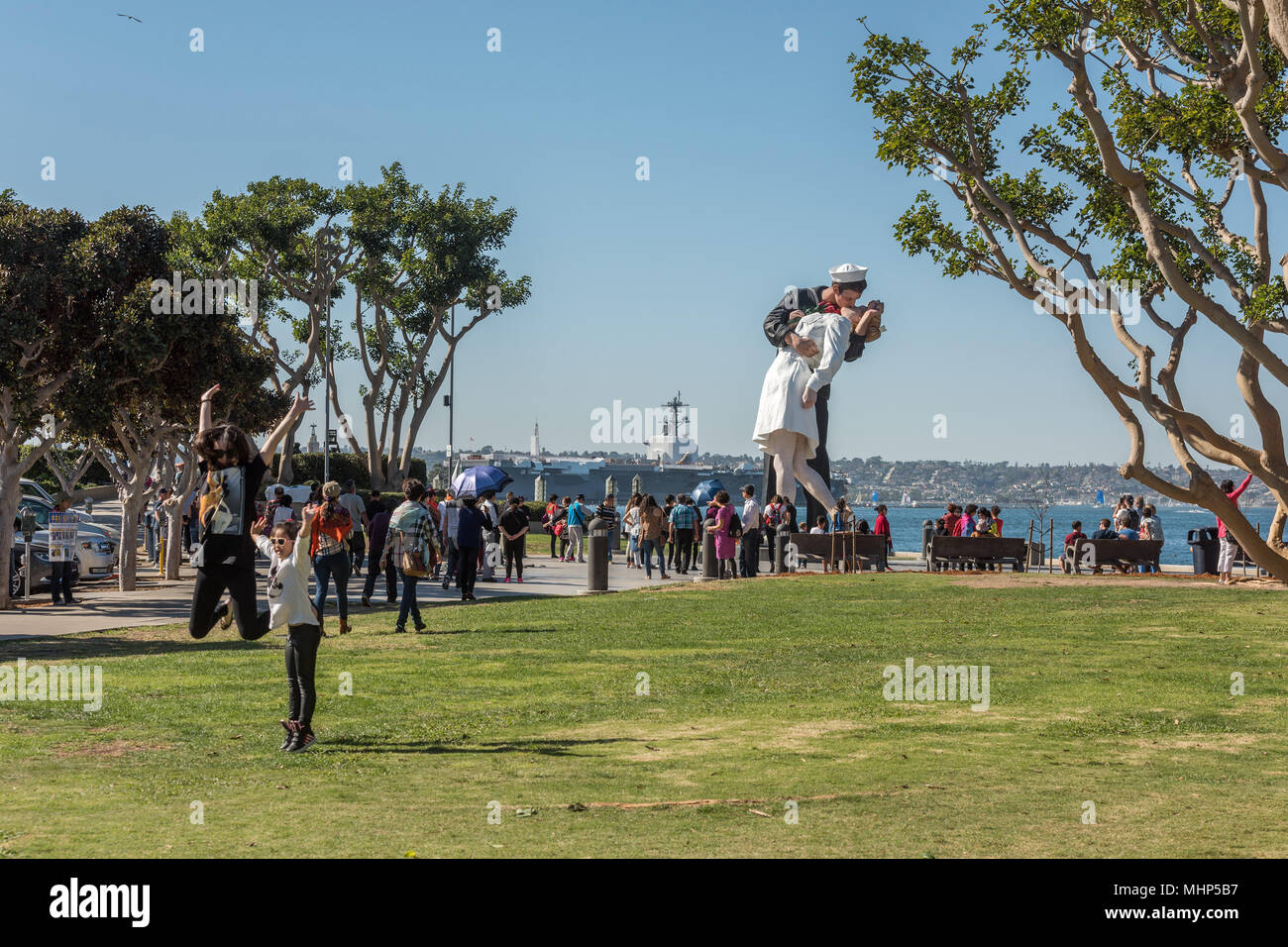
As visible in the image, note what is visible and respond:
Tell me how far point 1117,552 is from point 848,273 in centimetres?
1036

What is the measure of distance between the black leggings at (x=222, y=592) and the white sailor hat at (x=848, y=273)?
1023 inches

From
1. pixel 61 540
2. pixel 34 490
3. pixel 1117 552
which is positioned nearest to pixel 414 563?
pixel 61 540

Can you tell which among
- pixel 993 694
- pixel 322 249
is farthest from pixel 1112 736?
pixel 322 249

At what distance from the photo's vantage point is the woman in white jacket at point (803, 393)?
32.4 meters

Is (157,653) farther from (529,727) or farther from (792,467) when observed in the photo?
(792,467)

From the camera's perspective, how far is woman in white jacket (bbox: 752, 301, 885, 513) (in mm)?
32406

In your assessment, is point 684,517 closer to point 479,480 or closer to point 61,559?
point 479,480

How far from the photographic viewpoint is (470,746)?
367 inches

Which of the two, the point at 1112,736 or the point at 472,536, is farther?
the point at 472,536

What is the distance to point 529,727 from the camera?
33.5ft

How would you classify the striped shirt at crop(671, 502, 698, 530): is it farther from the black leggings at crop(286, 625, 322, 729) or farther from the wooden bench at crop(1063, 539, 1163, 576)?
the black leggings at crop(286, 625, 322, 729)

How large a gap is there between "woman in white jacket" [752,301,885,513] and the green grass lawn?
15.7 metres

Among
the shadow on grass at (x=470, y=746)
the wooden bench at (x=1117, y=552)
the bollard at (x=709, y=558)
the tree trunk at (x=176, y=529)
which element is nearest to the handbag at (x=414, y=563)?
the shadow on grass at (x=470, y=746)
